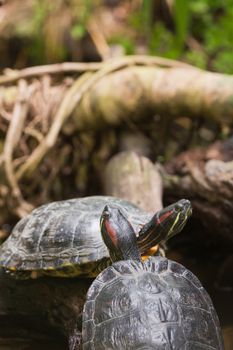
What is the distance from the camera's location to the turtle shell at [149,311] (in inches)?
57.1

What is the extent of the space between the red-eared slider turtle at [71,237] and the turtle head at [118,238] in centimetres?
10

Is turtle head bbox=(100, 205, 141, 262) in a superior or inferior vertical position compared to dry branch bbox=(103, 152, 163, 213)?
superior

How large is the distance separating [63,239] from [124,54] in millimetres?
3250

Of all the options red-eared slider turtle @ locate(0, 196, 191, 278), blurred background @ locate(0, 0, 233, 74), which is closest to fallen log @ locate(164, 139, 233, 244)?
red-eared slider turtle @ locate(0, 196, 191, 278)

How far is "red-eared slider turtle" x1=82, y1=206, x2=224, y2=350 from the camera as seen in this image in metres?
1.45

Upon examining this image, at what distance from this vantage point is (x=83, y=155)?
3.76 metres

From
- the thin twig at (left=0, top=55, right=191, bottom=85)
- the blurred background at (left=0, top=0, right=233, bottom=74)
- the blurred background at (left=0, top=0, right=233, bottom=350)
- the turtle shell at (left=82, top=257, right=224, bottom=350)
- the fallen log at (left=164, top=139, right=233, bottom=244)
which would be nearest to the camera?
the turtle shell at (left=82, top=257, right=224, bottom=350)

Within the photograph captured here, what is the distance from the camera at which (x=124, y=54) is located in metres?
4.94

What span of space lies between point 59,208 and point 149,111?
4.79 feet

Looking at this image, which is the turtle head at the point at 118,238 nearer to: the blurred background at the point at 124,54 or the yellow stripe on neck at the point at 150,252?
the yellow stripe on neck at the point at 150,252

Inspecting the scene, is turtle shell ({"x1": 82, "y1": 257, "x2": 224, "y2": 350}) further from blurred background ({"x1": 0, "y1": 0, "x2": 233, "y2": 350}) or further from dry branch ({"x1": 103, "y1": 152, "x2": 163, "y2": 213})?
dry branch ({"x1": 103, "y1": 152, "x2": 163, "y2": 213})

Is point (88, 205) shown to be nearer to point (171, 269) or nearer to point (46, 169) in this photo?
point (171, 269)

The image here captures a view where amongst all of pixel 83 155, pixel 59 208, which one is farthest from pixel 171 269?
pixel 83 155

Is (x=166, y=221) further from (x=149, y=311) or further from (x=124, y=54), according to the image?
(x=124, y=54)
